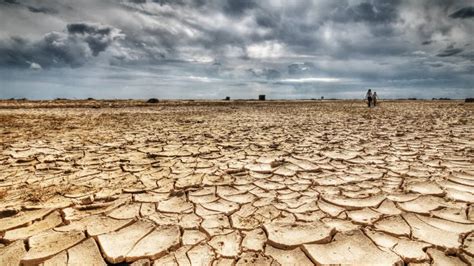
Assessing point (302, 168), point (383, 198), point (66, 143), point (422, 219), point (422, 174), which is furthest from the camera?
point (66, 143)

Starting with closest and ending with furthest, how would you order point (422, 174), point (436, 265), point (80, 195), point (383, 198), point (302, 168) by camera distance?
point (436, 265) → point (383, 198) → point (80, 195) → point (422, 174) → point (302, 168)

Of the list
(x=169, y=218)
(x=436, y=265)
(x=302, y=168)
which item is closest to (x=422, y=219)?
(x=436, y=265)

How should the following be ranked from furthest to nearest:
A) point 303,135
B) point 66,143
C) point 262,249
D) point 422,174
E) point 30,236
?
point 303,135 → point 66,143 → point 422,174 → point 30,236 → point 262,249

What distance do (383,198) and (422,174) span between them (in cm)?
93

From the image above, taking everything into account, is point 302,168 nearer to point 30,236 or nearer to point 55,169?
point 30,236

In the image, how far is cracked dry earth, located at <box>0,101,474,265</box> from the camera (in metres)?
1.59

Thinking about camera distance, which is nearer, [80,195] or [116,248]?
[116,248]

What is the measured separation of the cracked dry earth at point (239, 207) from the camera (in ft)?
5.22

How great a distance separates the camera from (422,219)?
193cm

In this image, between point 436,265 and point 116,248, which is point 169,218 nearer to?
point 116,248

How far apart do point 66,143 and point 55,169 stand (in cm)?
182

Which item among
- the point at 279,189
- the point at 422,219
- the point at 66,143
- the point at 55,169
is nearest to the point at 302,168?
the point at 279,189

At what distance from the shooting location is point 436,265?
4.70 feet

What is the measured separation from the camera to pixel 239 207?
222cm
